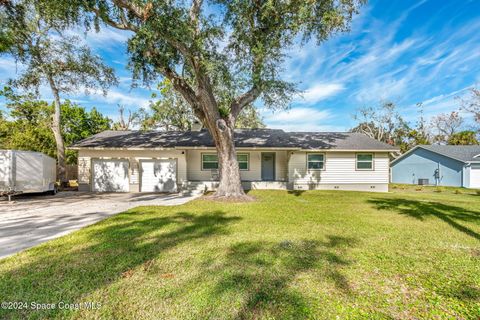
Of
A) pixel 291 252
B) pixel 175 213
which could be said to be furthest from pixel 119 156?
pixel 291 252

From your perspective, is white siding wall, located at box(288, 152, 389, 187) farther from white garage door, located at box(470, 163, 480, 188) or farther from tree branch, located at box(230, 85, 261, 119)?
white garage door, located at box(470, 163, 480, 188)

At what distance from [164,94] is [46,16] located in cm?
1585

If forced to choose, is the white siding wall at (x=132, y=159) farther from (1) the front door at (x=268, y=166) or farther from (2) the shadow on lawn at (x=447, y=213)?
(2) the shadow on lawn at (x=447, y=213)

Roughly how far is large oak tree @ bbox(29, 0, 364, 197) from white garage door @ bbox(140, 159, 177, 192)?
4.56 metres

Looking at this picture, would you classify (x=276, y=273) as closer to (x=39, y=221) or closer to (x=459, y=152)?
(x=39, y=221)

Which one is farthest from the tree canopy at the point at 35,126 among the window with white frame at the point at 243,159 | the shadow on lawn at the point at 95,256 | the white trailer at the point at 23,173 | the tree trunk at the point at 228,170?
the shadow on lawn at the point at 95,256

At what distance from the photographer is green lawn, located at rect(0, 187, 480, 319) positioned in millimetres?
2326

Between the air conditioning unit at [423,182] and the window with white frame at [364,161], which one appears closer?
the window with white frame at [364,161]

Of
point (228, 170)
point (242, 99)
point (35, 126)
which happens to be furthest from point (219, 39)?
point (35, 126)

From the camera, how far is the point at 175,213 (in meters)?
6.84

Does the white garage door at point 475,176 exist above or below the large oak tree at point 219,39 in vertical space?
below

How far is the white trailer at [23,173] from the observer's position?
9.06m

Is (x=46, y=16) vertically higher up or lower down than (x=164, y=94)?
lower down

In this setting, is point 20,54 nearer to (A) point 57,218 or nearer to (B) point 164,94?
(A) point 57,218
